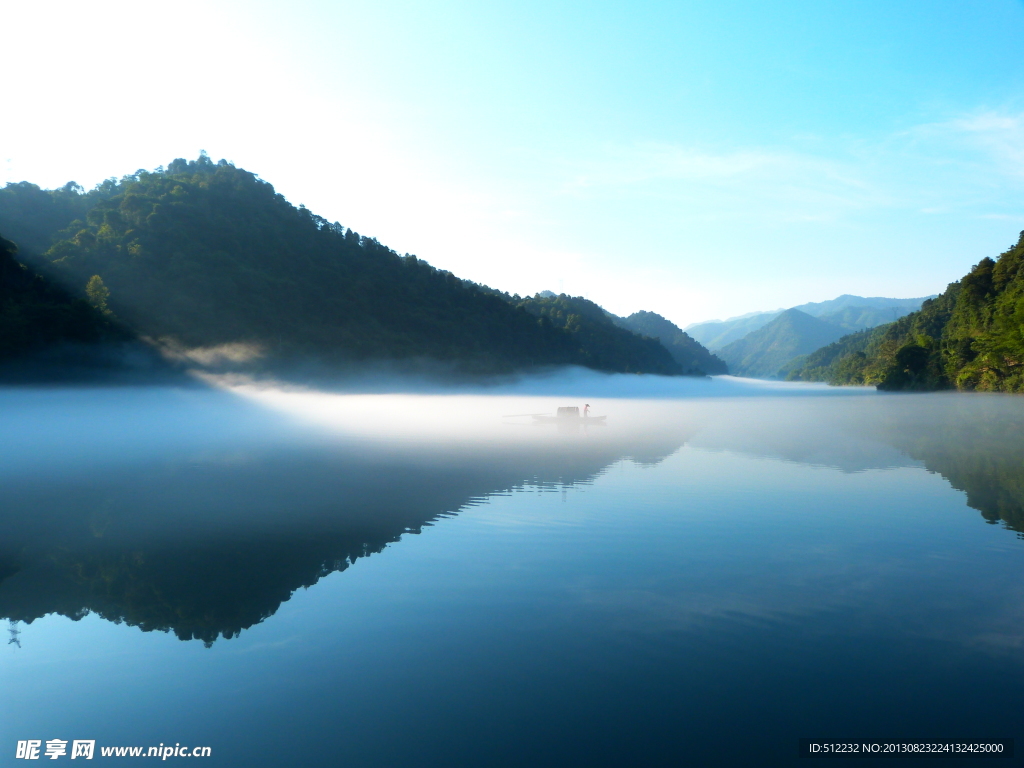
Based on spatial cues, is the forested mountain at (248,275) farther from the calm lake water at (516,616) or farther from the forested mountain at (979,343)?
the forested mountain at (979,343)

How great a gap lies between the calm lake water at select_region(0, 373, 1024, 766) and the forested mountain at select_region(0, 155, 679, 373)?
78339 mm

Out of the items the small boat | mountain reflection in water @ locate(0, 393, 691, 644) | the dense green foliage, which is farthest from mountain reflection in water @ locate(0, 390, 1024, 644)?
the dense green foliage

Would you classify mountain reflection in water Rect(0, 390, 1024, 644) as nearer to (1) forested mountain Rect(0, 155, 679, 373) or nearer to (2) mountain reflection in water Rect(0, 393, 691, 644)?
(2) mountain reflection in water Rect(0, 393, 691, 644)

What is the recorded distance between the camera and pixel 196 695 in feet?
19.4

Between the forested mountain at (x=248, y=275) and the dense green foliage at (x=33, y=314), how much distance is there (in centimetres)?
1100

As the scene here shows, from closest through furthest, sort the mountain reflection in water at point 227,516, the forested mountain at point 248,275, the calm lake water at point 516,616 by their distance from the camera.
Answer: the calm lake water at point 516,616 < the mountain reflection in water at point 227,516 < the forested mountain at point 248,275

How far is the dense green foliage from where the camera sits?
57.4m

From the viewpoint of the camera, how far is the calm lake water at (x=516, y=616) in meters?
5.32

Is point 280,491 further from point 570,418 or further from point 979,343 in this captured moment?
point 979,343

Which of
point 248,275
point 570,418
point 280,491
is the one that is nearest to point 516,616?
point 280,491

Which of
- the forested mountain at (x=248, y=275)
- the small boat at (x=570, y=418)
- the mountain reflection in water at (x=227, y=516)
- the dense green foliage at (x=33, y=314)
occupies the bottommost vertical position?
→ the mountain reflection in water at (x=227, y=516)

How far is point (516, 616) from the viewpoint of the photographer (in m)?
7.66

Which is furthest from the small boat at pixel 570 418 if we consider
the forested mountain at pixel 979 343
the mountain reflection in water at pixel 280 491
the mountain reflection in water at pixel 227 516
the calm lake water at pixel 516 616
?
the forested mountain at pixel 979 343

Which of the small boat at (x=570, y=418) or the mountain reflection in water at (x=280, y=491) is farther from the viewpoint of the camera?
the small boat at (x=570, y=418)
